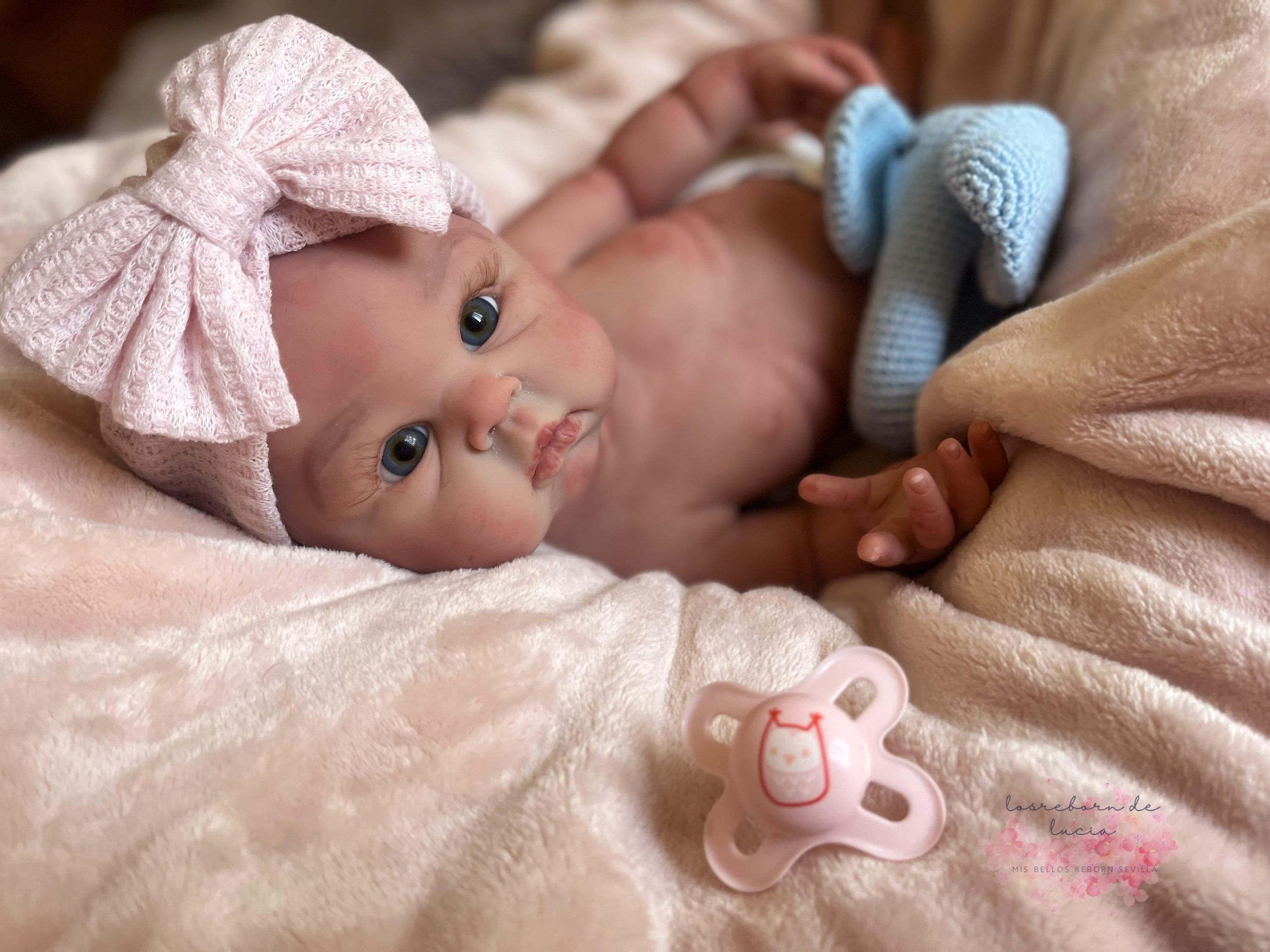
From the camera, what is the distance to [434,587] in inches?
30.9

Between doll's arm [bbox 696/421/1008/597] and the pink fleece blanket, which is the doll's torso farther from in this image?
the pink fleece blanket

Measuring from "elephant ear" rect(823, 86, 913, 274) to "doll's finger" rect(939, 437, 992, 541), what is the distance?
0.39m

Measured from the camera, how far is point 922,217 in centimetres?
100

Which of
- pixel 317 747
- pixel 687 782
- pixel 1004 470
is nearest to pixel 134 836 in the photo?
pixel 317 747

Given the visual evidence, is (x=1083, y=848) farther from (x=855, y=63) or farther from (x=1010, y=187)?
(x=855, y=63)

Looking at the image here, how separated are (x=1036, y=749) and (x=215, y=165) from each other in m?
0.73

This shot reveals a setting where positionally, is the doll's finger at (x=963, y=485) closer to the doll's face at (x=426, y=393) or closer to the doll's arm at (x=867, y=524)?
the doll's arm at (x=867, y=524)

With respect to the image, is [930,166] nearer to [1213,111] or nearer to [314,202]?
[1213,111]

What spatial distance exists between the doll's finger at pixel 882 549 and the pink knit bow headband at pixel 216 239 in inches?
17.4

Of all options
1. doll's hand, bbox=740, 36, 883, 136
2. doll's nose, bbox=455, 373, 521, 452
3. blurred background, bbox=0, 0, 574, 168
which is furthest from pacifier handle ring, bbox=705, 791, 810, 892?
blurred background, bbox=0, 0, 574, 168

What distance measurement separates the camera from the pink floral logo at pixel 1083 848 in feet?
1.84

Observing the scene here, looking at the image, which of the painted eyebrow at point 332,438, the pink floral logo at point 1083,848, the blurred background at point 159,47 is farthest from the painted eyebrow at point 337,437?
the blurred background at point 159,47

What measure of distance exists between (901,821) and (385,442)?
0.50m

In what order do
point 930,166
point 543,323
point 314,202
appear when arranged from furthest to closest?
point 930,166 → point 543,323 → point 314,202
